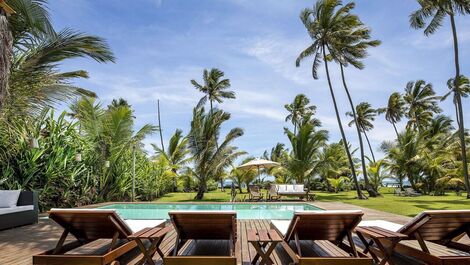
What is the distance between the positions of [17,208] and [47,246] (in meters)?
2.21

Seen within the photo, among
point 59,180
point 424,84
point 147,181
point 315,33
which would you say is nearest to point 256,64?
point 315,33

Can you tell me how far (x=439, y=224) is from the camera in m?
3.27

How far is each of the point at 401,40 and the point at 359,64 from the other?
11.0ft

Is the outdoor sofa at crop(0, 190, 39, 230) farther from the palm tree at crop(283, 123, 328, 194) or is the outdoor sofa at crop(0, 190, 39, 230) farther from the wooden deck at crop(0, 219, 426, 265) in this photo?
the palm tree at crop(283, 123, 328, 194)

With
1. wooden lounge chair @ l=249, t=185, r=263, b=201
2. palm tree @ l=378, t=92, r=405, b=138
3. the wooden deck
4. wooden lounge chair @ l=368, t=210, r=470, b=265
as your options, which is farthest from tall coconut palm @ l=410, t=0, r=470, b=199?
palm tree @ l=378, t=92, r=405, b=138

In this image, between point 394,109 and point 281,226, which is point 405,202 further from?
point 394,109

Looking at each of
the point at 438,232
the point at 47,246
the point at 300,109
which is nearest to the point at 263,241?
the point at 438,232

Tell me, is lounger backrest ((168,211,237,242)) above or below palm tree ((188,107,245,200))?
below

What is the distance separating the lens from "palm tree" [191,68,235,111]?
2573 centimetres

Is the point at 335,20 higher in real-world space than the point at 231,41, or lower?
higher

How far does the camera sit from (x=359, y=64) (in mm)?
16953

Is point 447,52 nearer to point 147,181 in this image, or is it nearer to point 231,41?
point 231,41

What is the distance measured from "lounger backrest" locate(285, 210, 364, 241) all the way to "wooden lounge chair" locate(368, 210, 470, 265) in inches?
25.8

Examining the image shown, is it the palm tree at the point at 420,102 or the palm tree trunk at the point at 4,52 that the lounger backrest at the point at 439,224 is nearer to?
the palm tree trunk at the point at 4,52
